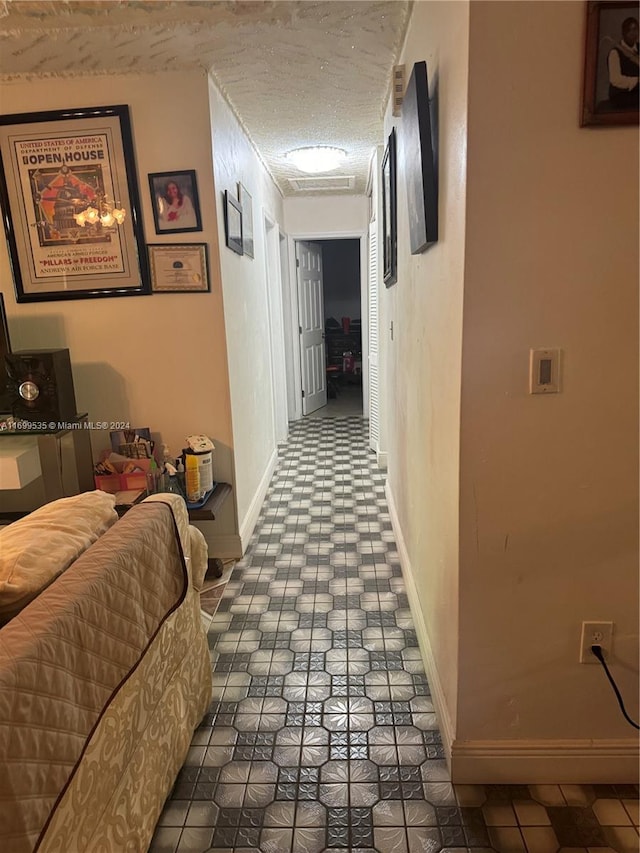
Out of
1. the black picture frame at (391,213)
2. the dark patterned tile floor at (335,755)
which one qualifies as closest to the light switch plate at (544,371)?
the dark patterned tile floor at (335,755)

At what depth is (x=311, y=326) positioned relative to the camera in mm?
6160

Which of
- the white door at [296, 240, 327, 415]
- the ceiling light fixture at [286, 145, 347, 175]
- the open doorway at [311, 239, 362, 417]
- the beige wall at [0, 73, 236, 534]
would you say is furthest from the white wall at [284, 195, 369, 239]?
the beige wall at [0, 73, 236, 534]

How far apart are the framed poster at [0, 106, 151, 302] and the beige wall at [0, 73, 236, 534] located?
2.1 inches

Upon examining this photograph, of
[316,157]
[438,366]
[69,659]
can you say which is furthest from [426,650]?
[316,157]

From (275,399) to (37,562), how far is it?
3712mm

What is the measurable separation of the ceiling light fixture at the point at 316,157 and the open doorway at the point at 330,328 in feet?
5.28

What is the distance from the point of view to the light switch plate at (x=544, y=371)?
1.25 meters

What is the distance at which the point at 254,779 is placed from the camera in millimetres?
1519

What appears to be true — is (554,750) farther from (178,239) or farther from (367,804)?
(178,239)

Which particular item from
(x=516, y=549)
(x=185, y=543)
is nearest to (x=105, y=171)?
Result: (x=185, y=543)

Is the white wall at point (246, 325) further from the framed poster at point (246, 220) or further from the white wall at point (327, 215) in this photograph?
the white wall at point (327, 215)

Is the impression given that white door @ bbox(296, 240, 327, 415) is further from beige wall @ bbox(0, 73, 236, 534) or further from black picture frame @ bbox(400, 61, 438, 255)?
black picture frame @ bbox(400, 61, 438, 255)

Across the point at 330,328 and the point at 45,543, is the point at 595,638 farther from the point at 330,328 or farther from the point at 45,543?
the point at 330,328

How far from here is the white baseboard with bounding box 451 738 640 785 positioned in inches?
57.3
